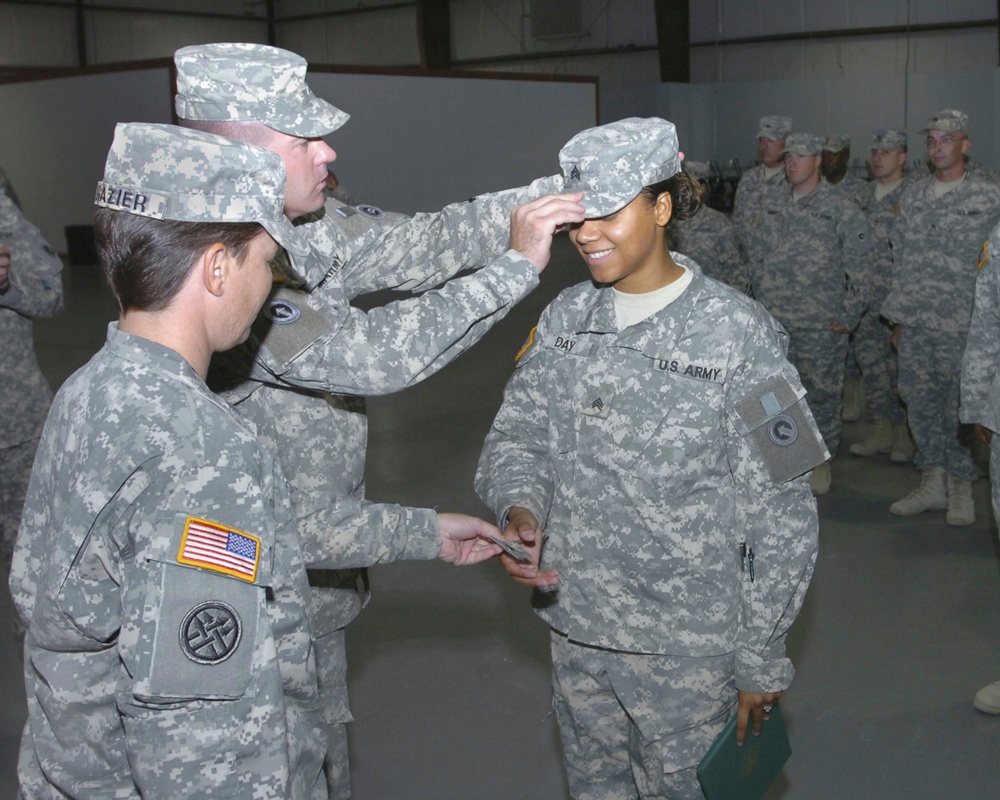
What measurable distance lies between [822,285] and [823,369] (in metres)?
0.48

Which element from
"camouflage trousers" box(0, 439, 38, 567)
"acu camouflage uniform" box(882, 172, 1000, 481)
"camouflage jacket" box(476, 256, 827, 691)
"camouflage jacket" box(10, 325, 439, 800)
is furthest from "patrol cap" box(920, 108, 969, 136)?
"camouflage jacket" box(10, 325, 439, 800)

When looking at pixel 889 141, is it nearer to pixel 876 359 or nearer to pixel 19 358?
pixel 876 359

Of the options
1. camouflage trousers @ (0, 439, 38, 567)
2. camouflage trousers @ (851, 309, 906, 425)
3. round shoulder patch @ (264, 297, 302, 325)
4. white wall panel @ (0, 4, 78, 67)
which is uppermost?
white wall panel @ (0, 4, 78, 67)

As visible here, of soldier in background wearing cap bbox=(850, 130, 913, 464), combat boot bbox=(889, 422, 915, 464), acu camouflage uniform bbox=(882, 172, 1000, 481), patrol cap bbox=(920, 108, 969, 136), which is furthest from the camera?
soldier in background wearing cap bbox=(850, 130, 913, 464)

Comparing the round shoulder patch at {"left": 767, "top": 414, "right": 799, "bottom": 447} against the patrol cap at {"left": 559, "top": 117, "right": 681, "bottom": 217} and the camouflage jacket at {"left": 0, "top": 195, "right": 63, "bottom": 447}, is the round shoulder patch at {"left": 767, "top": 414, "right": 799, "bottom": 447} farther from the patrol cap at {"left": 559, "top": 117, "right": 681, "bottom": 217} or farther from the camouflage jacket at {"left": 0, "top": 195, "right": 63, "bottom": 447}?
the camouflage jacket at {"left": 0, "top": 195, "right": 63, "bottom": 447}

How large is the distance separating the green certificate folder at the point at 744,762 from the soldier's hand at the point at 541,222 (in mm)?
976

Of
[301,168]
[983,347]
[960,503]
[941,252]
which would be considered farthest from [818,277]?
[301,168]

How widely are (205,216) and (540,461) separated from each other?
1139mm

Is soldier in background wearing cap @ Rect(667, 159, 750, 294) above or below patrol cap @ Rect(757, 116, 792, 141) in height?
below

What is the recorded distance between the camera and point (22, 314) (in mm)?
3797

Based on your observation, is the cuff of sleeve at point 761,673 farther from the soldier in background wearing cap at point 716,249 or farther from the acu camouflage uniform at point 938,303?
the soldier in background wearing cap at point 716,249

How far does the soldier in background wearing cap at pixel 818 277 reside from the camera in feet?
19.0

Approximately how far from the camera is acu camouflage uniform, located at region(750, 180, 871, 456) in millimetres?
5793

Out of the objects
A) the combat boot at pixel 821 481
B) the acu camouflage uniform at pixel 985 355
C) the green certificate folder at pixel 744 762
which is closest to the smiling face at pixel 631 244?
the green certificate folder at pixel 744 762
